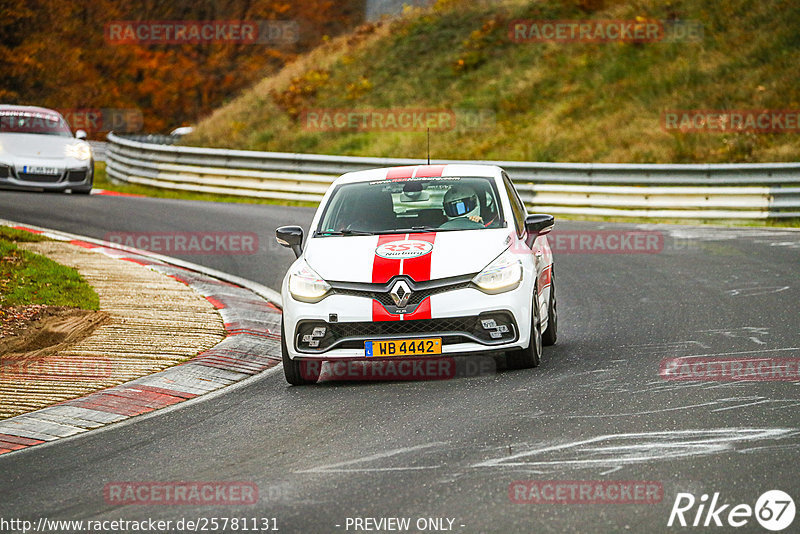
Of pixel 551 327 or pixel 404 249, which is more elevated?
pixel 404 249

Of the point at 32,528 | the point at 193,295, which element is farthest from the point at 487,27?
the point at 32,528

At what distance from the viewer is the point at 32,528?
5.21m

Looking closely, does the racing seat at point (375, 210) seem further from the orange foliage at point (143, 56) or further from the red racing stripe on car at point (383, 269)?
the orange foliage at point (143, 56)

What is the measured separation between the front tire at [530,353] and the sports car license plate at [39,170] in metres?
15.8

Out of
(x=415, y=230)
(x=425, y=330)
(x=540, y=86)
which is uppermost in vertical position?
(x=540, y=86)

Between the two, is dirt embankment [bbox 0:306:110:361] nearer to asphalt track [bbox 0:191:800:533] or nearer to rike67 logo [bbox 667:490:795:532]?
asphalt track [bbox 0:191:800:533]

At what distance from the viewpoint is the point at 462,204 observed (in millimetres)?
9305

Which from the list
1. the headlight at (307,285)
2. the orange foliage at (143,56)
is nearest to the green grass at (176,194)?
the headlight at (307,285)

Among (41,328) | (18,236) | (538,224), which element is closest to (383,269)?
(538,224)

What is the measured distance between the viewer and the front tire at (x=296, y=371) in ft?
27.8

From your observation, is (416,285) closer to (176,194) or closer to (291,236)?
(291,236)

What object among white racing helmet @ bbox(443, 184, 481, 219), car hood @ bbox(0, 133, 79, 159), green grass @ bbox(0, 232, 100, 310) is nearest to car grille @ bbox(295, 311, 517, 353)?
white racing helmet @ bbox(443, 184, 481, 219)

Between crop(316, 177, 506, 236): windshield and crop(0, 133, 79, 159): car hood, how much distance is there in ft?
46.5

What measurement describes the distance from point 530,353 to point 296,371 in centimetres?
176
